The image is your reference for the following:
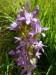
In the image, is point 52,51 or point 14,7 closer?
point 52,51

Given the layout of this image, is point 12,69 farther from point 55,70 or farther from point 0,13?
point 0,13

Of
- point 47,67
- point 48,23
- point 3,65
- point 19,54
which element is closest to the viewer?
point 19,54

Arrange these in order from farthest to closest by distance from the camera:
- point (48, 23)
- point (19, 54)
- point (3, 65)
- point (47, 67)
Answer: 1. point (48, 23)
2. point (47, 67)
3. point (3, 65)
4. point (19, 54)

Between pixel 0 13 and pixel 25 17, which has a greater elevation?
pixel 0 13

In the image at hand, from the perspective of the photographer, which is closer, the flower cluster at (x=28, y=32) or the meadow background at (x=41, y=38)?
the flower cluster at (x=28, y=32)

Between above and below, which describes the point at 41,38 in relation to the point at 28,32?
above

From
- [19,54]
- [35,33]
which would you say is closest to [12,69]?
[19,54]

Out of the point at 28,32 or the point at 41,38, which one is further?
the point at 41,38

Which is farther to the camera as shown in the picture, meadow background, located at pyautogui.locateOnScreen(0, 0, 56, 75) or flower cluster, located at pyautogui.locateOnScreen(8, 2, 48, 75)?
meadow background, located at pyautogui.locateOnScreen(0, 0, 56, 75)
